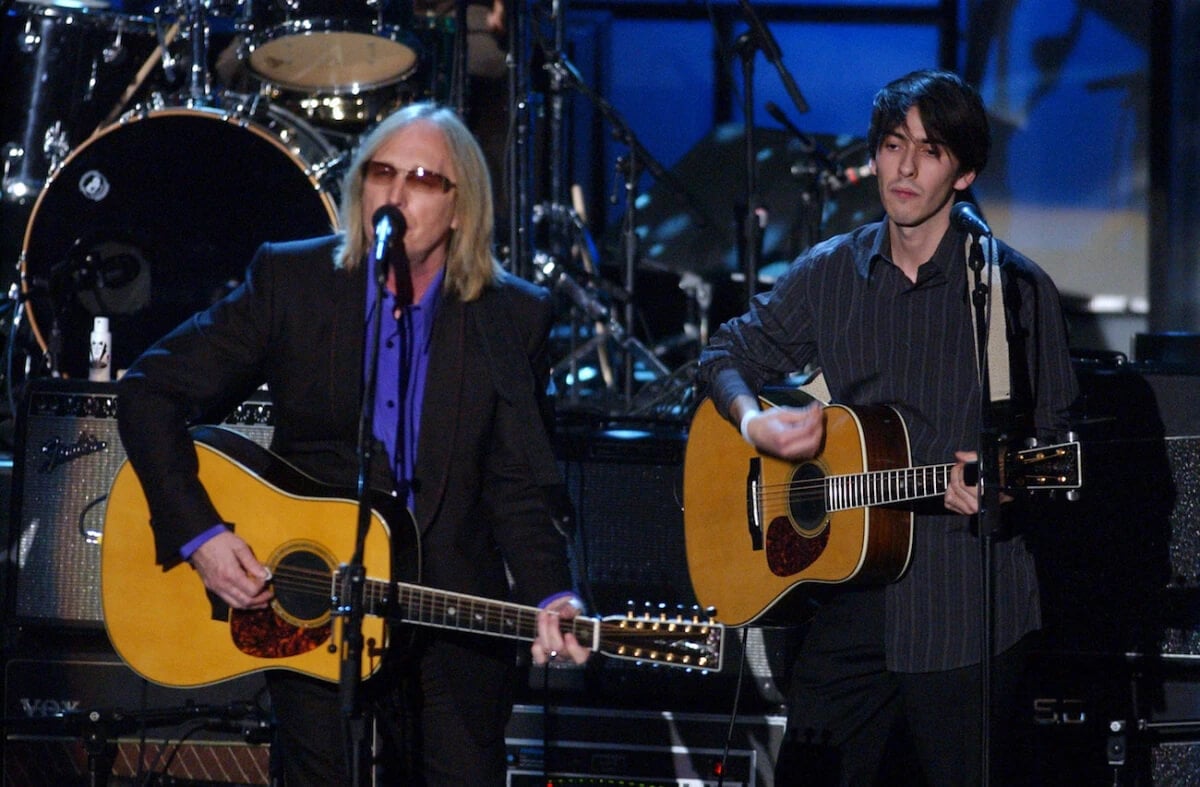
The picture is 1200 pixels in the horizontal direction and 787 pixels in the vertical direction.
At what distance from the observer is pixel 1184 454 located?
14.2 ft

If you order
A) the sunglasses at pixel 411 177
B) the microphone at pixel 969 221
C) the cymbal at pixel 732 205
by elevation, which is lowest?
the microphone at pixel 969 221

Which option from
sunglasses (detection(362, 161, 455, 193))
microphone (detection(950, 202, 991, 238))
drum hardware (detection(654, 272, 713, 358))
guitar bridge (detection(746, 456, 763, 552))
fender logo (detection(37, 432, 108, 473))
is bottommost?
guitar bridge (detection(746, 456, 763, 552))

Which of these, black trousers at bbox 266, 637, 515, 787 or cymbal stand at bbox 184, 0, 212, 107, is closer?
black trousers at bbox 266, 637, 515, 787

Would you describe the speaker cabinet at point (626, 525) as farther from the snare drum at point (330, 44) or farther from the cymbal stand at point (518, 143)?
the snare drum at point (330, 44)

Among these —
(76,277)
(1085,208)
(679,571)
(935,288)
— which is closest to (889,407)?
(935,288)

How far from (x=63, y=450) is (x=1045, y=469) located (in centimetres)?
304

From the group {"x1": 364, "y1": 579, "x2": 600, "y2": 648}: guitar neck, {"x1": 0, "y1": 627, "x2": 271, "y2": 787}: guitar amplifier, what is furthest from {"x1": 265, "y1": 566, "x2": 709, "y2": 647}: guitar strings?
{"x1": 0, "y1": 627, "x2": 271, "y2": 787}: guitar amplifier

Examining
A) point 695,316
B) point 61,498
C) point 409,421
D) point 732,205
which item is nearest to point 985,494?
point 409,421

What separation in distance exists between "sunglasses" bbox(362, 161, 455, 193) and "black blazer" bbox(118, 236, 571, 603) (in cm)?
24

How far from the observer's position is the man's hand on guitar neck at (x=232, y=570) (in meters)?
3.24

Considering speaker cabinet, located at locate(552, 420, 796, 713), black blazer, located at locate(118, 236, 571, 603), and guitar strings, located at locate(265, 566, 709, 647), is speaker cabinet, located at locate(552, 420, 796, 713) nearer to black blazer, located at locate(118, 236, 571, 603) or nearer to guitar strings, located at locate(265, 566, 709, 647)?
black blazer, located at locate(118, 236, 571, 603)

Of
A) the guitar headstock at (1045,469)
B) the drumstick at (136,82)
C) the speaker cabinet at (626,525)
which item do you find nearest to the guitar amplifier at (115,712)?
the speaker cabinet at (626,525)

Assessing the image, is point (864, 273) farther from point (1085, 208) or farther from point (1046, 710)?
point (1085, 208)

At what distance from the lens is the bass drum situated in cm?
546
